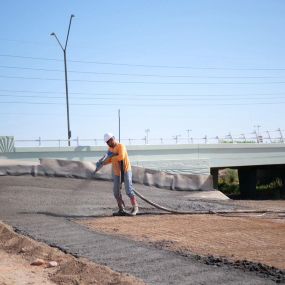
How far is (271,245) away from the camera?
788cm

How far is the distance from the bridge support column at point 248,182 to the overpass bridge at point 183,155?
171 inches

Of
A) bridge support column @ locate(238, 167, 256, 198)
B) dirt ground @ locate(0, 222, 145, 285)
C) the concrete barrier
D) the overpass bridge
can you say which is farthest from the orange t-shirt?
bridge support column @ locate(238, 167, 256, 198)

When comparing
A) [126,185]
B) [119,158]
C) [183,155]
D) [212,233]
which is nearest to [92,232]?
[212,233]

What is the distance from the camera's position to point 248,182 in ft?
134

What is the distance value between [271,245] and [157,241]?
194cm

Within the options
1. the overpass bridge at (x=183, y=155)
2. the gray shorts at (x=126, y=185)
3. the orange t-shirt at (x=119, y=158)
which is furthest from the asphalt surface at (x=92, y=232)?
the overpass bridge at (x=183, y=155)

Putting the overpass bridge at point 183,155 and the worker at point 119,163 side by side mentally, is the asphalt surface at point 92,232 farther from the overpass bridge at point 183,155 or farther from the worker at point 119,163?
the overpass bridge at point 183,155

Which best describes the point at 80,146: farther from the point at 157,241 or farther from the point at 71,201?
the point at 157,241

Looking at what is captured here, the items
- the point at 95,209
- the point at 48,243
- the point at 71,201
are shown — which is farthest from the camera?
the point at 71,201

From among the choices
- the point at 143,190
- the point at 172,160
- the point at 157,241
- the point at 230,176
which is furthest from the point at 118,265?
the point at 230,176

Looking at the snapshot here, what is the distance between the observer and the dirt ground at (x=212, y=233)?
7.28 metres

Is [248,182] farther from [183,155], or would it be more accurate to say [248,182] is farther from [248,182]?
[183,155]

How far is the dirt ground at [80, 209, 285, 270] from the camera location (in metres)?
7.28

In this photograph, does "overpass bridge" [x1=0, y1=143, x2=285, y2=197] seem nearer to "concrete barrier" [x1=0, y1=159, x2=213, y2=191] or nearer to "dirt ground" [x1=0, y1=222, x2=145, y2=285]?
"concrete barrier" [x1=0, y1=159, x2=213, y2=191]
